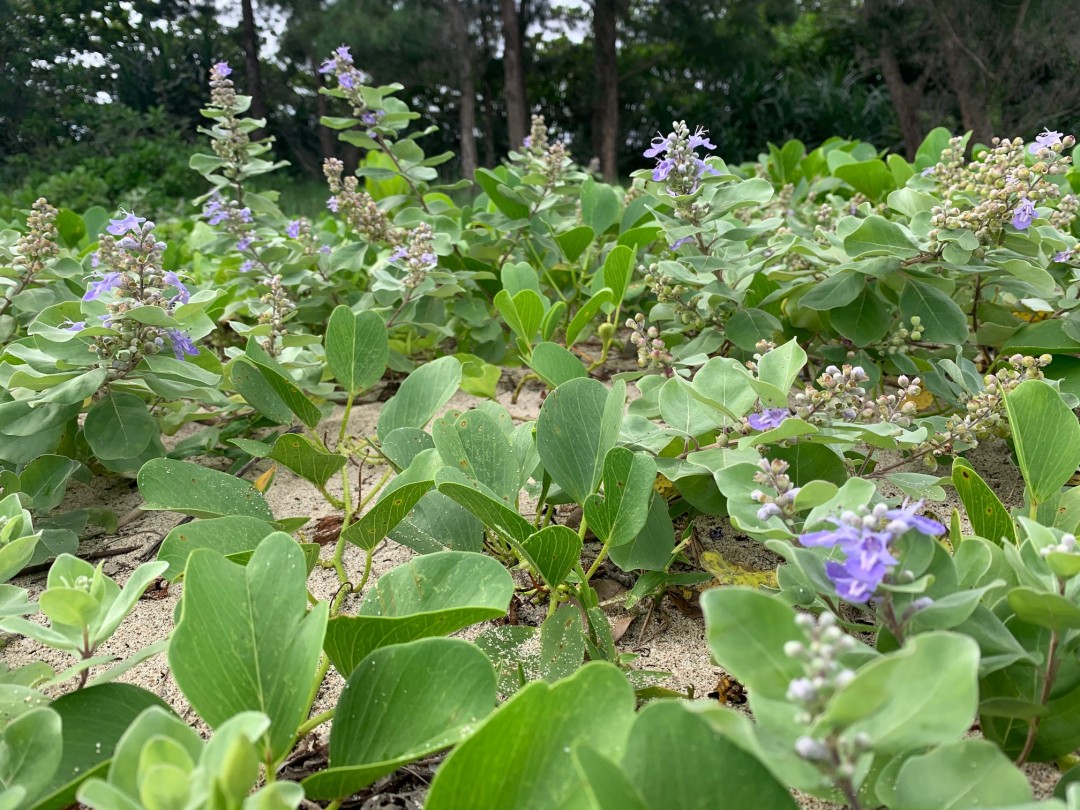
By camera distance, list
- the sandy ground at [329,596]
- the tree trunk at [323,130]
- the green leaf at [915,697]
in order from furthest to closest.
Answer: the tree trunk at [323,130]
the sandy ground at [329,596]
the green leaf at [915,697]

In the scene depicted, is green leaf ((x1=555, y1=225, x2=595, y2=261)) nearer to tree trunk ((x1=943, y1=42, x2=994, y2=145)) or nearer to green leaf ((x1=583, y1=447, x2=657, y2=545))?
green leaf ((x1=583, y1=447, x2=657, y2=545))

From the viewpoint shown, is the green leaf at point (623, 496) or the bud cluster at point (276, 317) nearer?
the green leaf at point (623, 496)

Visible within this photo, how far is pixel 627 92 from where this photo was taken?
14.4 metres

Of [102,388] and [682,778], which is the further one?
[102,388]

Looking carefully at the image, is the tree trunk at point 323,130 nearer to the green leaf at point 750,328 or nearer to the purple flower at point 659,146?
the purple flower at point 659,146

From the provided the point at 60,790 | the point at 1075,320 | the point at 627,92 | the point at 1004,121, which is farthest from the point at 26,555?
the point at 627,92

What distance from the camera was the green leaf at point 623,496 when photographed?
874mm

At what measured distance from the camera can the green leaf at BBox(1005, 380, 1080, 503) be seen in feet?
2.66

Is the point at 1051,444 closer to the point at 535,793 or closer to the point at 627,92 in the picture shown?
the point at 535,793

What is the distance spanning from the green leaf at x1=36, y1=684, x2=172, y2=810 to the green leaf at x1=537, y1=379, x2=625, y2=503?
1.59 feet

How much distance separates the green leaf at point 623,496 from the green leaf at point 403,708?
0.30m

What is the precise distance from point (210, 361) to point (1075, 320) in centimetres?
142

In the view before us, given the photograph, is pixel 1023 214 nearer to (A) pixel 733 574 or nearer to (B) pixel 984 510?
(B) pixel 984 510

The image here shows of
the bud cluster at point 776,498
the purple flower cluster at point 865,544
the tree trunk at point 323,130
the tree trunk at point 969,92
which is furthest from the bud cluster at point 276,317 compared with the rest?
the tree trunk at point 323,130
